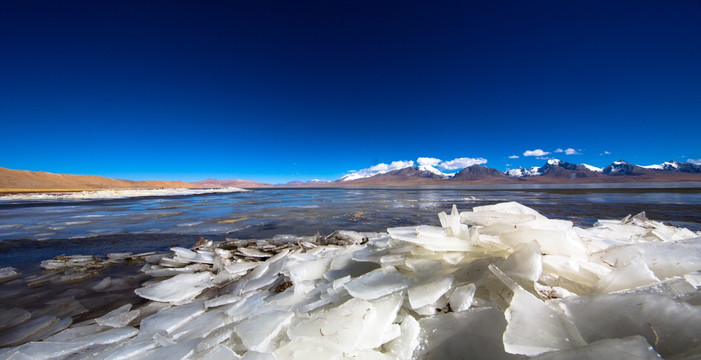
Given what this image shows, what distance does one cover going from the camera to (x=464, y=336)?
98cm

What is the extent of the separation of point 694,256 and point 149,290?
11.4ft

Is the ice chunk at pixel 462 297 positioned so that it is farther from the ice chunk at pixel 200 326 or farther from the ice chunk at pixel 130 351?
the ice chunk at pixel 130 351

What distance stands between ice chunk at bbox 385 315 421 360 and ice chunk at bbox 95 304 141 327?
1860mm

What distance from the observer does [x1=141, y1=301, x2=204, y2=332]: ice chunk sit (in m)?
1.58

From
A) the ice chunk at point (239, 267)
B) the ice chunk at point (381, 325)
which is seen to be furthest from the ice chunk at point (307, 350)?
the ice chunk at point (239, 267)

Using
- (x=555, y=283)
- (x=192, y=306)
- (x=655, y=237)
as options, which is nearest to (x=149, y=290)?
(x=192, y=306)

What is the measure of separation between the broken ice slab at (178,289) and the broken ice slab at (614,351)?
2.45m

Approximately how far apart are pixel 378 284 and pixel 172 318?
4.71 ft

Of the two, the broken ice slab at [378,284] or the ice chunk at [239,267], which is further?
the ice chunk at [239,267]

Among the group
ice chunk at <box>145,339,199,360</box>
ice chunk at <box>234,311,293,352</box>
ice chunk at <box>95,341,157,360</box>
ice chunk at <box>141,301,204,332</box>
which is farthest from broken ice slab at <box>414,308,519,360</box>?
ice chunk at <box>141,301,204,332</box>

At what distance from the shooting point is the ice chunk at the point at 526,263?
3.52ft

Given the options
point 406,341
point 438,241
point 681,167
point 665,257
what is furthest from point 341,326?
point 681,167

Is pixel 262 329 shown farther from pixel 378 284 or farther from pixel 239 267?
pixel 239 267

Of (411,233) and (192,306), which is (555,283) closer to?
(411,233)
